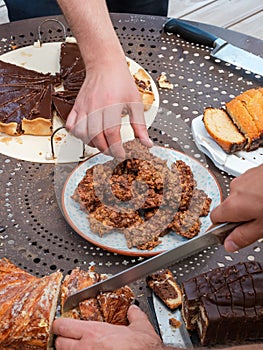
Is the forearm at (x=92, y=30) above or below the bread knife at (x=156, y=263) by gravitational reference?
above

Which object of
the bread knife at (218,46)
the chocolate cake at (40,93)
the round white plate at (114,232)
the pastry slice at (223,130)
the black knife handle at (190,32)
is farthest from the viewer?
the black knife handle at (190,32)

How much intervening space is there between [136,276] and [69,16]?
105 centimetres

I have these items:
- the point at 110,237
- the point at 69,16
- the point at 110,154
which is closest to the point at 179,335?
the point at 110,237

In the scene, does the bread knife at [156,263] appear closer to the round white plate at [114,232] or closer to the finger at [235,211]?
the finger at [235,211]

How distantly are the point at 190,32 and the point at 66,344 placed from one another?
1585 millimetres

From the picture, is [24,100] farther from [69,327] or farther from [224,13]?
[224,13]

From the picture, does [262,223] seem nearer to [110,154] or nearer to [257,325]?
[257,325]

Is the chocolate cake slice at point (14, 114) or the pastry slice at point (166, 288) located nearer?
the pastry slice at point (166, 288)

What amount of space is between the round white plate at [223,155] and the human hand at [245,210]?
635 millimetres

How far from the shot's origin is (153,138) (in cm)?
214

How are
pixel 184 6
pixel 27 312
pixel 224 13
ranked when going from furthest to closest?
pixel 184 6, pixel 224 13, pixel 27 312

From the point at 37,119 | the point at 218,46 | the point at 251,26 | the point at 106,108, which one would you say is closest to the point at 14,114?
the point at 37,119

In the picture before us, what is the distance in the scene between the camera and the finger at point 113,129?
1.77 m

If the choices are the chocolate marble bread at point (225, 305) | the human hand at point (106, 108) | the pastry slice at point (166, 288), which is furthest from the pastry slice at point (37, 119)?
the chocolate marble bread at point (225, 305)
